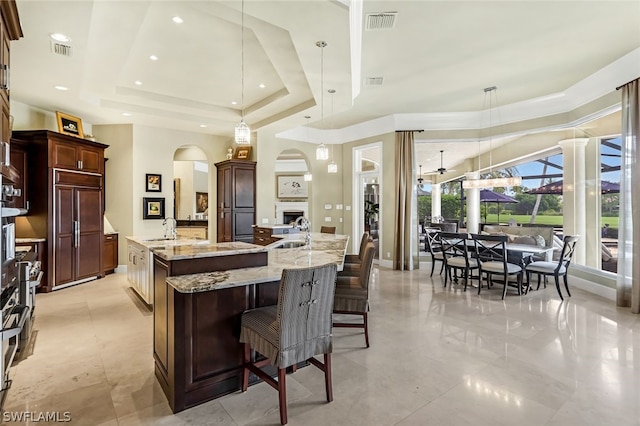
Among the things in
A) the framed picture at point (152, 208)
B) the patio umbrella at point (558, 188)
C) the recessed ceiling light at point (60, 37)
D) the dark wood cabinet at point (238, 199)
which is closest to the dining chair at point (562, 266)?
the patio umbrella at point (558, 188)

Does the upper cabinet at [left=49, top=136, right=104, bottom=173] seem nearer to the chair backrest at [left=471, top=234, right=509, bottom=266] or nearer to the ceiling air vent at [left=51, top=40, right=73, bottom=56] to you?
the ceiling air vent at [left=51, top=40, right=73, bottom=56]

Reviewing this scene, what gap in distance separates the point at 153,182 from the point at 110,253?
65.4 inches

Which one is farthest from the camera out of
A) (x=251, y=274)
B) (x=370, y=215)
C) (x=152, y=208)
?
(x=370, y=215)

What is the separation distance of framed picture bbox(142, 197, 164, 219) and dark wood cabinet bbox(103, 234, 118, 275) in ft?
2.35

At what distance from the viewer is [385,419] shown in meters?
2.02

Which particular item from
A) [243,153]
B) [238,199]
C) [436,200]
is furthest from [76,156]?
[436,200]

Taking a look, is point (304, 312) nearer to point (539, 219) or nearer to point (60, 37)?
point (60, 37)

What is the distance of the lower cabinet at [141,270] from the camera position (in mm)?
4220

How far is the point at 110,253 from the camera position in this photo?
6344 mm

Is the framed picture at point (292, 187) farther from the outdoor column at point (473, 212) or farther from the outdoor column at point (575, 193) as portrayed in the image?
the outdoor column at point (575, 193)

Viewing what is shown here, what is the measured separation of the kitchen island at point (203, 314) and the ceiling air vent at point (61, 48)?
2.81 meters

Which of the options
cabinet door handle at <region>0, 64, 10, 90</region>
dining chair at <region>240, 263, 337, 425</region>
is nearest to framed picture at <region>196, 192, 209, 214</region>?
cabinet door handle at <region>0, 64, 10, 90</region>

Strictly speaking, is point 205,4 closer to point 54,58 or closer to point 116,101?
point 54,58

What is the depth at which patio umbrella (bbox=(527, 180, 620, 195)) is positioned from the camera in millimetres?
4984
